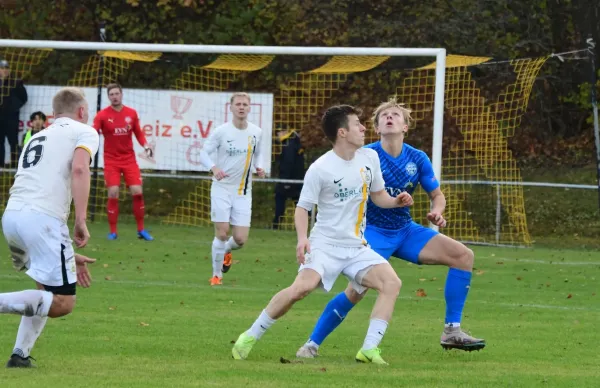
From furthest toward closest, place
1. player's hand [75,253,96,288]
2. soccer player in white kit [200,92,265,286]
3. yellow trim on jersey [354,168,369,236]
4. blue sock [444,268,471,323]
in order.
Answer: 1. soccer player in white kit [200,92,265,286]
2. blue sock [444,268,471,323]
3. yellow trim on jersey [354,168,369,236]
4. player's hand [75,253,96,288]

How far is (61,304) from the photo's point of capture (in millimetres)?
7855

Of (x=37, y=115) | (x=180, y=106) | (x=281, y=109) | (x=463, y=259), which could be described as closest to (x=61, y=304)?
(x=463, y=259)

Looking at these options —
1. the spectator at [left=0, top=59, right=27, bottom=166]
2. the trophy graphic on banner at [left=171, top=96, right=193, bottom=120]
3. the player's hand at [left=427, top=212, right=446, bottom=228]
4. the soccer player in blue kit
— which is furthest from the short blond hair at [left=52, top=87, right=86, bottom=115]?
the spectator at [left=0, top=59, right=27, bottom=166]

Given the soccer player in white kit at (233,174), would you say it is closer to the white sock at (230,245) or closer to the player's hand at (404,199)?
the white sock at (230,245)

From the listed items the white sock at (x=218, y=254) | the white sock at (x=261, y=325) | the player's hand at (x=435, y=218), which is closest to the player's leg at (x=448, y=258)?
the player's hand at (x=435, y=218)

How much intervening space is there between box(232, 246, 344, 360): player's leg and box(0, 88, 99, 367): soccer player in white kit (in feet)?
4.33

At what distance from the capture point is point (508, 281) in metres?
15.0

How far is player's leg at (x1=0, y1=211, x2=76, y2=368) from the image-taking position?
25.5 ft

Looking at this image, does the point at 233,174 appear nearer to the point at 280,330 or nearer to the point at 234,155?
the point at 234,155

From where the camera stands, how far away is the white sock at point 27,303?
304 inches

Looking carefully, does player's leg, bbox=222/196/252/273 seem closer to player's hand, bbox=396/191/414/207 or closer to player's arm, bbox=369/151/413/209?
player's arm, bbox=369/151/413/209

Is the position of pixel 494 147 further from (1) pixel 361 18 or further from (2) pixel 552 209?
(1) pixel 361 18

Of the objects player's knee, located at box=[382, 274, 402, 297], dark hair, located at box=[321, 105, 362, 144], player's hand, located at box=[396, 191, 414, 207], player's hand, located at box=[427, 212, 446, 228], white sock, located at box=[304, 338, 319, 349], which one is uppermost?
dark hair, located at box=[321, 105, 362, 144]

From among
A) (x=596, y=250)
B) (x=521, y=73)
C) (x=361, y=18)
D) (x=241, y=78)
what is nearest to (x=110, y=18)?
(x=241, y=78)
